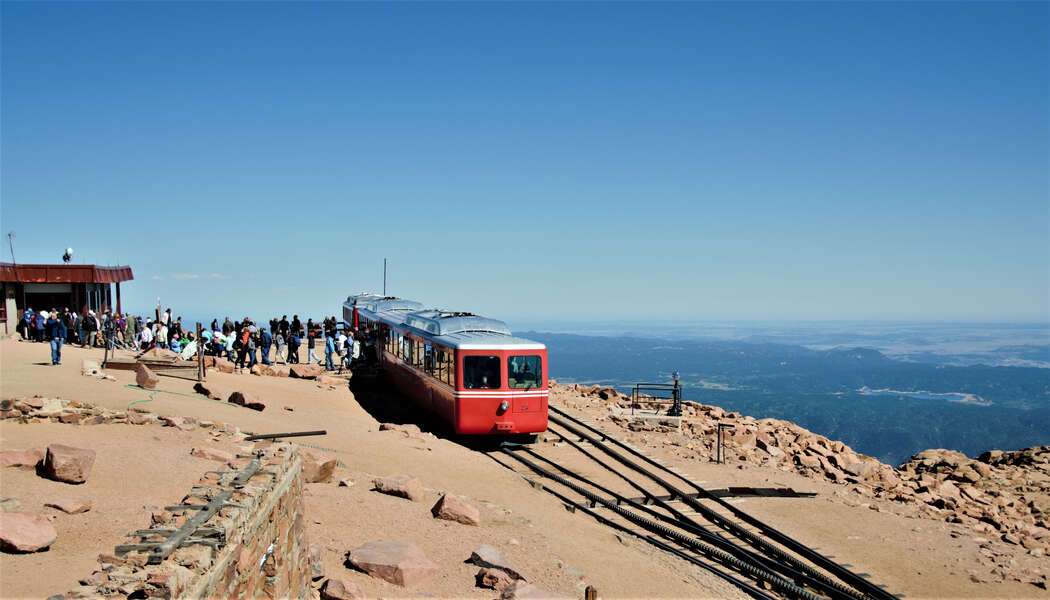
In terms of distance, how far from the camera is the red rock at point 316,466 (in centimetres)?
1321

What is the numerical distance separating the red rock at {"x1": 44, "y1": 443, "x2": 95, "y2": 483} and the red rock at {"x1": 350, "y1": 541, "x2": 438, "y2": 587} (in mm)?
4352

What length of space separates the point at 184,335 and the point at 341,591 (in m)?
29.8

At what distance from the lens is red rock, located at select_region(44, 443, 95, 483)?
10477mm

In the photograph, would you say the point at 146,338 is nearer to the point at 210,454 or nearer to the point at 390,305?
the point at 390,305

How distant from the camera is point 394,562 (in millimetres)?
9742

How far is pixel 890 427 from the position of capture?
146625 millimetres

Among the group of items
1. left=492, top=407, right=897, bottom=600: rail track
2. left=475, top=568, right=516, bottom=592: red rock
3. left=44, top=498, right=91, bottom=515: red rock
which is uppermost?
left=44, top=498, right=91, bottom=515: red rock

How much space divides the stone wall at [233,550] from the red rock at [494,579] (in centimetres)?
242

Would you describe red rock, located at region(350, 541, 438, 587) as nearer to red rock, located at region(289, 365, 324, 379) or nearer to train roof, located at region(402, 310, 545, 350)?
train roof, located at region(402, 310, 545, 350)

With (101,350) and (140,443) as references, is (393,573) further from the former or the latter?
(101,350)

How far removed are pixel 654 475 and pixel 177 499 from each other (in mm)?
12650

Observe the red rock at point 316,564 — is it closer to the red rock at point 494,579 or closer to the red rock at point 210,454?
the red rock at point 494,579

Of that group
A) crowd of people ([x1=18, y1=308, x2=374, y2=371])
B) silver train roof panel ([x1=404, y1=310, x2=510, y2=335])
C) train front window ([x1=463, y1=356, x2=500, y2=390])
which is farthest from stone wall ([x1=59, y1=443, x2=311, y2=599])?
crowd of people ([x1=18, y1=308, x2=374, y2=371])

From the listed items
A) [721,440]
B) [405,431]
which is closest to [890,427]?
[721,440]
